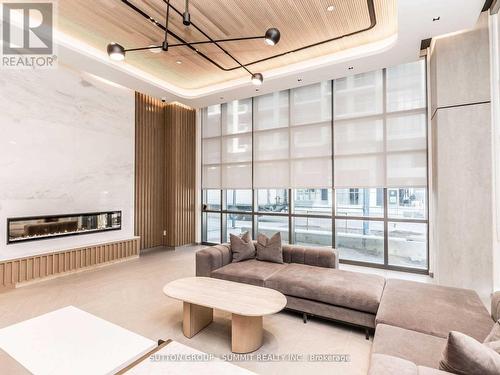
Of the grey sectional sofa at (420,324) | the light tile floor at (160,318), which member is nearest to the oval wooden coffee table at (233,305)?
the light tile floor at (160,318)

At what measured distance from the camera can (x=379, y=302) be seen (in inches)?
106

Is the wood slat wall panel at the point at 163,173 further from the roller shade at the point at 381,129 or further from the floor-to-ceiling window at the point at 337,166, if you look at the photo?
the roller shade at the point at 381,129

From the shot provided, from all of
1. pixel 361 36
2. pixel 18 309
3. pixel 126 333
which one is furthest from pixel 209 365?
pixel 361 36

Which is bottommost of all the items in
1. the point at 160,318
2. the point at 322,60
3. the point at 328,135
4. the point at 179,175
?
the point at 160,318

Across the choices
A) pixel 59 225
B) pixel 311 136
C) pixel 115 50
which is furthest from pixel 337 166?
pixel 59 225

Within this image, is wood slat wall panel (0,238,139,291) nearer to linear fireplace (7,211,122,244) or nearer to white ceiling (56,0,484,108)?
linear fireplace (7,211,122,244)

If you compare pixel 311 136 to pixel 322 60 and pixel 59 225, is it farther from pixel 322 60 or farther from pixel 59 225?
pixel 59 225

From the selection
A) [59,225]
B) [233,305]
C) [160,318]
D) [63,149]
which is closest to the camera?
[233,305]

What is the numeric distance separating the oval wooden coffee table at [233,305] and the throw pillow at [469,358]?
1309mm

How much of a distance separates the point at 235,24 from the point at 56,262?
501 cm

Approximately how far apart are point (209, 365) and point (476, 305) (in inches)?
102

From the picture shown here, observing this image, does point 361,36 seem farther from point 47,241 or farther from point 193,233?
point 47,241

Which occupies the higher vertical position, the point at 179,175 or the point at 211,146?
the point at 211,146

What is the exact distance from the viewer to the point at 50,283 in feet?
14.3
